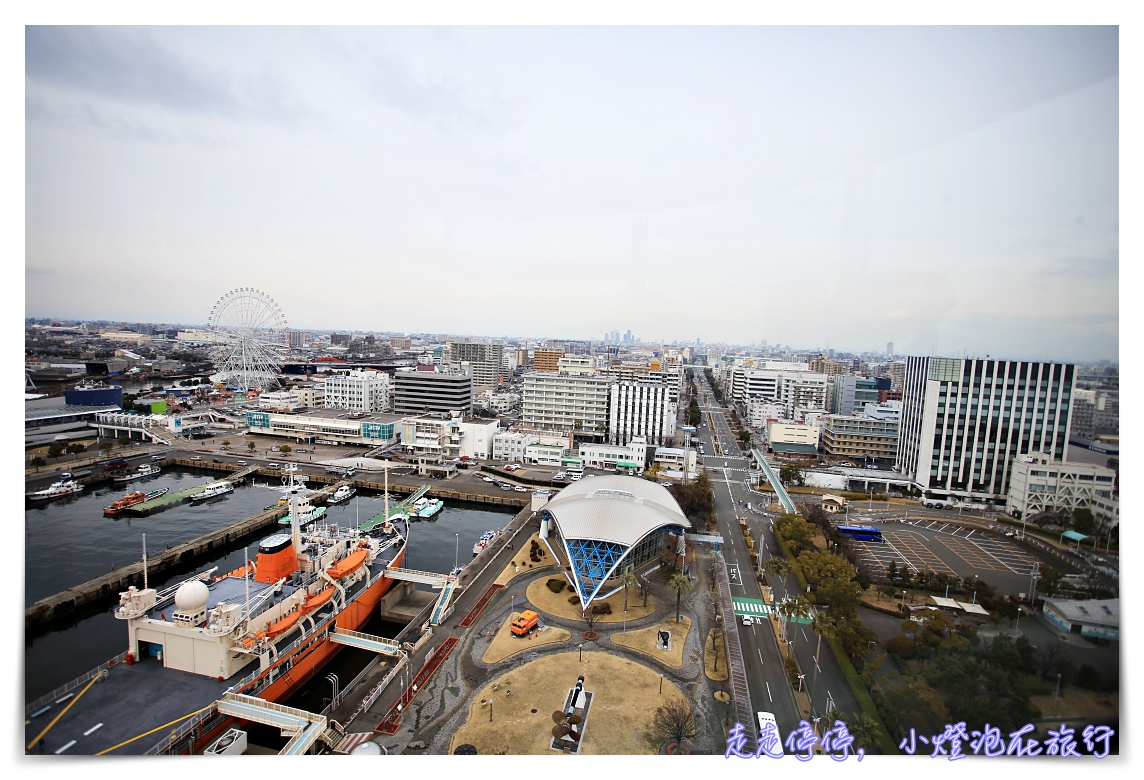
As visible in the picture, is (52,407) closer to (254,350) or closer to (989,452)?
(254,350)

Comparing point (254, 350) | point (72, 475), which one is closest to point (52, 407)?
point (72, 475)

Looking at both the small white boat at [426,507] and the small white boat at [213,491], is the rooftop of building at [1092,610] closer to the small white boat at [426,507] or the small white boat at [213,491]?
the small white boat at [426,507]

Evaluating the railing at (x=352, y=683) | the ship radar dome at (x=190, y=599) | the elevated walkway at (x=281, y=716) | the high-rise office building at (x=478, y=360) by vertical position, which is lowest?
the railing at (x=352, y=683)

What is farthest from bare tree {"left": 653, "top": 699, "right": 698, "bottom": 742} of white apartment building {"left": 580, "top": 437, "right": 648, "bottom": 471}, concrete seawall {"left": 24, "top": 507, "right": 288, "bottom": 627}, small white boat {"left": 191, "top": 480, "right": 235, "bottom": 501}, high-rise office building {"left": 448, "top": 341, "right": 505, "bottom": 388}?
high-rise office building {"left": 448, "top": 341, "right": 505, "bottom": 388}

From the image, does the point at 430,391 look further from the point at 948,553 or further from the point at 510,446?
the point at 948,553

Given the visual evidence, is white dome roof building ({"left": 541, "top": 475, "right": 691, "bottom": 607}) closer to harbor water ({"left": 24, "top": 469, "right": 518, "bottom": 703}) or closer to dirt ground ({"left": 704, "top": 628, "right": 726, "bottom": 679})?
dirt ground ({"left": 704, "top": 628, "right": 726, "bottom": 679})

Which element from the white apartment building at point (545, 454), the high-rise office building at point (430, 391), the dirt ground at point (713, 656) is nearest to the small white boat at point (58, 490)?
the high-rise office building at point (430, 391)
